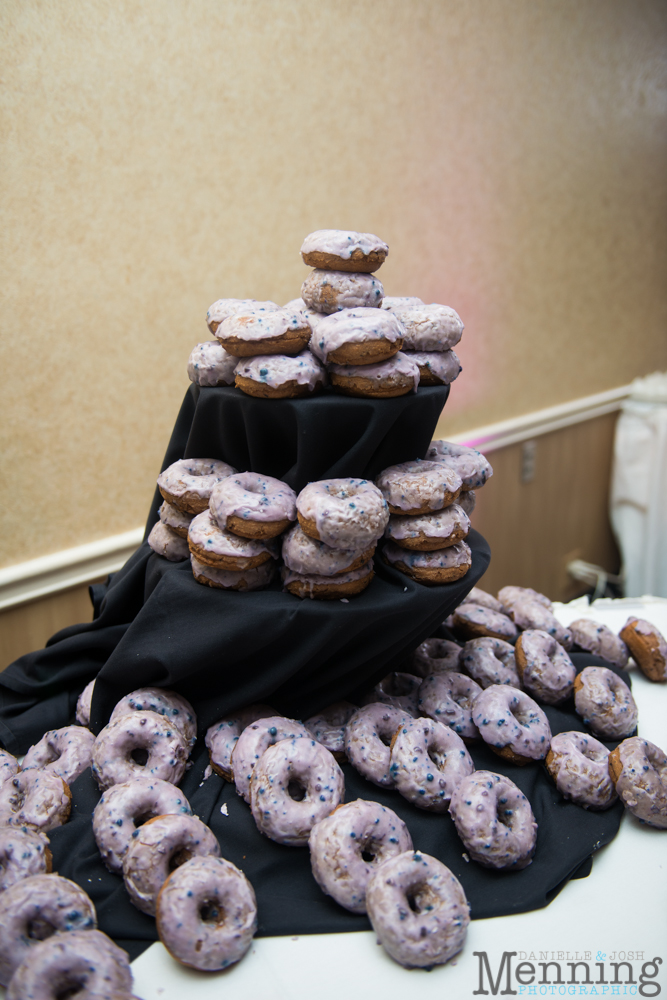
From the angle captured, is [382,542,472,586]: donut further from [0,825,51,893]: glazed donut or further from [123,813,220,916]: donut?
[0,825,51,893]: glazed donut

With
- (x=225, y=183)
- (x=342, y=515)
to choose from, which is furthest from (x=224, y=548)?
(x=225, y=183)

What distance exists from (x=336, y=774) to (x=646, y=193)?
11.9ft

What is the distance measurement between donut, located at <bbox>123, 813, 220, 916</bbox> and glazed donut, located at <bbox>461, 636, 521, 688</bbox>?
65 centimetres

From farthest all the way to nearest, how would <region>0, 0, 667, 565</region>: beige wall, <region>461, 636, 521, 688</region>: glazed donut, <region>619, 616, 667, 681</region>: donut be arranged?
<region>0, 0, 667, 565</region>: beige wall
<region>619, 616, 667, 681</region>: donut
<region>461, 636, 521, 688</region>: glazed donut

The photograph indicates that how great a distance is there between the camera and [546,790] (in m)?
1.24

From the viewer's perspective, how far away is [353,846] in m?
1.02

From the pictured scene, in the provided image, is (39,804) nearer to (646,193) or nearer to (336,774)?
(336,774)

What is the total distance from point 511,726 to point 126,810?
659 mm

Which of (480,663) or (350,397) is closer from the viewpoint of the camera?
(350,397)

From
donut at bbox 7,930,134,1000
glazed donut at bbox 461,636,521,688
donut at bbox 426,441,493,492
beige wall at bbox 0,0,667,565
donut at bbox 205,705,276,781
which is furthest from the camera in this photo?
beige wall at bbox 0,0,667,565

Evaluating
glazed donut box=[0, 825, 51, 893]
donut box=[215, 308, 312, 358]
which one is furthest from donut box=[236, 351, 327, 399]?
glazed donut box=[0, 825, 51, 893]

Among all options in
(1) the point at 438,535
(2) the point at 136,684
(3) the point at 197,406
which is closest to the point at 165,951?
(2) the point at 136,684

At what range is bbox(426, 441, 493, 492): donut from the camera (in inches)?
52.9

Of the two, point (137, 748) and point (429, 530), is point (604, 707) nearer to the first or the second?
point (429, 530)
